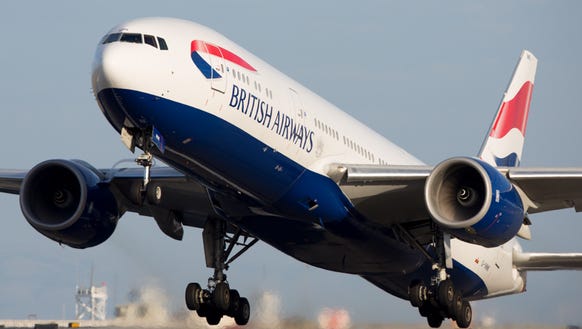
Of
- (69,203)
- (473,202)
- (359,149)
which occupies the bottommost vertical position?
(69,203)

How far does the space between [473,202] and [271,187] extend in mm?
5022

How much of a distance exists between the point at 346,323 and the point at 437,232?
19.7 ft

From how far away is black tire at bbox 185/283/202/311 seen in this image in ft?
113

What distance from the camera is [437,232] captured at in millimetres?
32969

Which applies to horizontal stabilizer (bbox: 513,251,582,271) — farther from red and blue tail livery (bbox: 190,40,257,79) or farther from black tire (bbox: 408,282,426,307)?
red and blue tail livery (bbox: 190,40,257,79)

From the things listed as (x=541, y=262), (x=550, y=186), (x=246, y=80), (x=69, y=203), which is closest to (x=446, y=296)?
(x=550, y=186)

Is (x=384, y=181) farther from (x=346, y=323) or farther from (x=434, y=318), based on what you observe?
(x=346, y=323)

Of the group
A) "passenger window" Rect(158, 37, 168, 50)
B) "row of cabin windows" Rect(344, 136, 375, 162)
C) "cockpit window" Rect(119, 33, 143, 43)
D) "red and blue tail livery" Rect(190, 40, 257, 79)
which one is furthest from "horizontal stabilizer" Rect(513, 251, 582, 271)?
"cockpit window" Rect(119, 33, 143, 43)

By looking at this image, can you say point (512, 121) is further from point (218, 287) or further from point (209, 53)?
point (209, 53)

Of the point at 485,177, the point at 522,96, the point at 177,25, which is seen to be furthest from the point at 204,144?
the point at 522,96

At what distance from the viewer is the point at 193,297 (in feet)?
113

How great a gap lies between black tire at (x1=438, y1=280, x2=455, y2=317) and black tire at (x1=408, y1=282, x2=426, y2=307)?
62cm

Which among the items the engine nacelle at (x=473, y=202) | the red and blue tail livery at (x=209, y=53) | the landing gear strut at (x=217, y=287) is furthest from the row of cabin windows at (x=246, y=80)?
the landing gear strut at (x=217, y=287)

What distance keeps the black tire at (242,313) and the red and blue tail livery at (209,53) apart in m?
8.93
